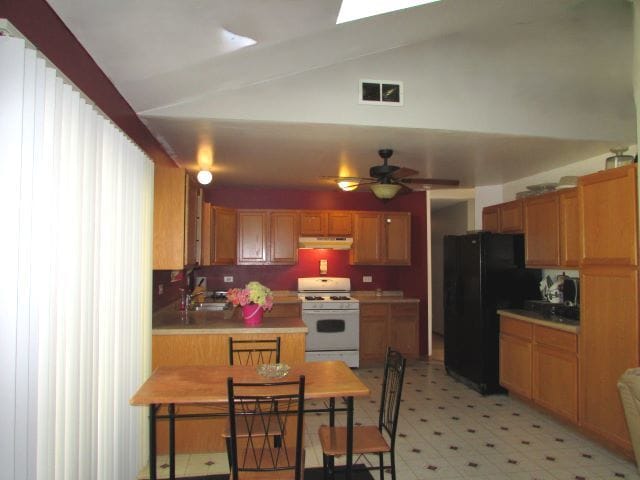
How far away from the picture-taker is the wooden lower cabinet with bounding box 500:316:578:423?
3701 mm

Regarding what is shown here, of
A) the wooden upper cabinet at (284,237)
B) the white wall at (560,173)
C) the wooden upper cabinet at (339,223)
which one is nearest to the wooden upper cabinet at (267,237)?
the wooden upper cabinet at (284,237)

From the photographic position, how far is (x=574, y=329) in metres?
3.64

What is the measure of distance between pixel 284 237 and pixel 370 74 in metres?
3.40

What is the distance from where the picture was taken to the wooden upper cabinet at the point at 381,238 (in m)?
6.32

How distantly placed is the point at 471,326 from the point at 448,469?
7.04 ft

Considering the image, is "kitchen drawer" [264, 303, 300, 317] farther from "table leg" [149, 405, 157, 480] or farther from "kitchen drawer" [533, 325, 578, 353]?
"table leg" [149, 405, 157, 480]

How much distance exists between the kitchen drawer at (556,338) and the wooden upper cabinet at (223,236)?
3639mm

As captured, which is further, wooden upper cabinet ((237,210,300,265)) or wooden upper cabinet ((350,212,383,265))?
wooden upper cabinet ((350,212,383,265))

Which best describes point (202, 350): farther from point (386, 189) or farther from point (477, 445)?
point (477, 445)

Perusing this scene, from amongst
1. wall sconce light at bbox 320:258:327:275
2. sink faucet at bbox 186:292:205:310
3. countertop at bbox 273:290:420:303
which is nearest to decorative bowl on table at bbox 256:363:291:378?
sink faucet at bbox 186:292:205:310

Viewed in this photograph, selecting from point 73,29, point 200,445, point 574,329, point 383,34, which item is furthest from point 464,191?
point 73,29

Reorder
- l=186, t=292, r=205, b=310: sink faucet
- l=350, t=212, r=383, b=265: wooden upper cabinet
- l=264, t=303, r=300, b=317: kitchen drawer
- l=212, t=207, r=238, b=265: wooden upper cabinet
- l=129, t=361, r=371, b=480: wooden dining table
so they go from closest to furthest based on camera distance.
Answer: l=129, t=361, r=371, b=480: wooden dining table, l=186, t=292, r=205, b=310: sink faucet, l=212, t=207, r=238, b=265: wooden upper cabinet, l=264, t=303, r=300, b=317: kitchen drawer, l=350, t=212, r=383, b=265: wooden upper cabinet

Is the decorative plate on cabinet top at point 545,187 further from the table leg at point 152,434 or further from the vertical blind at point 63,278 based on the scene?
the table leg at point 152,434

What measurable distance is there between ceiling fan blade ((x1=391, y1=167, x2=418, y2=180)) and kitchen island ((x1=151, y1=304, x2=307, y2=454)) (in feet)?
4.88
